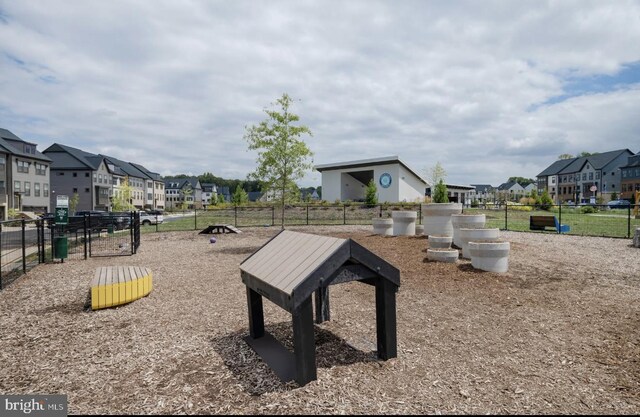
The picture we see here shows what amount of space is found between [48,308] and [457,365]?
6.93m

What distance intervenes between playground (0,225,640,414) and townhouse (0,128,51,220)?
160 feet

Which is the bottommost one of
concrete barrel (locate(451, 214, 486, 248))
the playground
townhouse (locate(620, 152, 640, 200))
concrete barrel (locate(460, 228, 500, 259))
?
the playground

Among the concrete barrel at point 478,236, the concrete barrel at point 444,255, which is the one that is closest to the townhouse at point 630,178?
the concrete barrel at point 478,236

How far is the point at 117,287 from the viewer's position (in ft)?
21.5

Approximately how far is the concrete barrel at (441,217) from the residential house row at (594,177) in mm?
78381

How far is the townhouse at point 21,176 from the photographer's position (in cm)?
4438

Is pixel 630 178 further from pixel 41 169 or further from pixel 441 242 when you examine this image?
pixel 41 169

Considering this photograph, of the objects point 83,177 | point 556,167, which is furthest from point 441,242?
point 556,167

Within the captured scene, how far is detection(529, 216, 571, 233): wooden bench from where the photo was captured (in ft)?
63.4

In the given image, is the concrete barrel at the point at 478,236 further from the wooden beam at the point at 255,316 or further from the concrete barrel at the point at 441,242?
the wooden beam at the point at 255,316

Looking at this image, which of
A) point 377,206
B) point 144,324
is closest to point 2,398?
point 144,324

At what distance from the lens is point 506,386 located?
376 cm

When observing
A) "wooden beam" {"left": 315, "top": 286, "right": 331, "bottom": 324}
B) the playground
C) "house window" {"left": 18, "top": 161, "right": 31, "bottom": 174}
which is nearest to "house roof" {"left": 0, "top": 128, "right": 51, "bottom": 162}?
"house window" {"left": 18, "top": 161, "right": 31, "bottom": 174}

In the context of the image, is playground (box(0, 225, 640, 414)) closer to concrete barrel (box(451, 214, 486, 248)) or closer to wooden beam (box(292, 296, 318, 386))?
wooden beam (box(292, 296, 318, 386))
